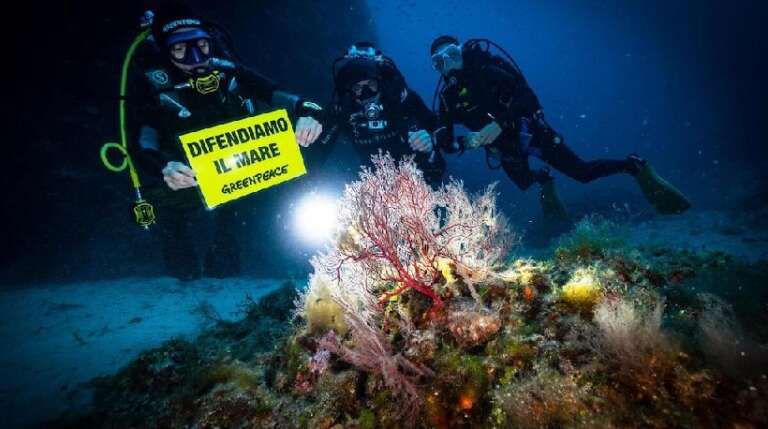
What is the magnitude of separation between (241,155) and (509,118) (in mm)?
4559

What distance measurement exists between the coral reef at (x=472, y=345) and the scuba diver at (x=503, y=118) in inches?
137

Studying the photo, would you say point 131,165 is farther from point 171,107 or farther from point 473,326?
point 473,326

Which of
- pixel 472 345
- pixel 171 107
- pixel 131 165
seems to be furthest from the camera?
pixel 171 107

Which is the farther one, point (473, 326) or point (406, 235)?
point (406, 235)

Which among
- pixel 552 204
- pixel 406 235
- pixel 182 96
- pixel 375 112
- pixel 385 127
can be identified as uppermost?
pixel 182 96

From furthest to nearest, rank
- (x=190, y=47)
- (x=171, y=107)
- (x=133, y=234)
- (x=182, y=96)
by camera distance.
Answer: (x=133, y=234)
(x=182, y=96)
(x=171, y=107)
(x=190, y=47)

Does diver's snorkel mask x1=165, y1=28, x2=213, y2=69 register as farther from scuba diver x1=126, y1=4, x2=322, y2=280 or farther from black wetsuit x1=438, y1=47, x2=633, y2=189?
black wetsuit x1=438, y1=47, x2=633, y2=189

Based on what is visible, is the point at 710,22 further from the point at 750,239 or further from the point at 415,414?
the point at 415,414

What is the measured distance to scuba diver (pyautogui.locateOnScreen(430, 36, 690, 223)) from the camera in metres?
6.23

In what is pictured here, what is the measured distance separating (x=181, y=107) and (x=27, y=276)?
7.81 meters

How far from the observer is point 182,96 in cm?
511

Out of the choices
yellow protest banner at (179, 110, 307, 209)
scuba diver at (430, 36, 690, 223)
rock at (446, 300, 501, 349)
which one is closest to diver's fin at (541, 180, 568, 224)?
scuba diver at (430, 36, 690, 223)

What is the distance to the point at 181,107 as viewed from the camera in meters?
5.00

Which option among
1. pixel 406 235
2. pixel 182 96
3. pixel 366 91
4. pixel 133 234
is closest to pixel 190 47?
pixel 182 96
